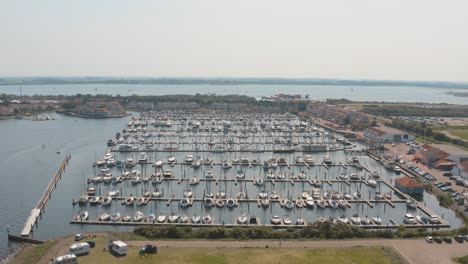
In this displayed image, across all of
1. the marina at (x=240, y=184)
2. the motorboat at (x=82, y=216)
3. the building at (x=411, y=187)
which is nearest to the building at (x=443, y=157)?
the marina at (x=240, y=184)

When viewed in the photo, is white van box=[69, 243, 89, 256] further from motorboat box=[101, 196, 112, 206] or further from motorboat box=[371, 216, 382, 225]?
motorboat box=[371, 216, 382, 225]

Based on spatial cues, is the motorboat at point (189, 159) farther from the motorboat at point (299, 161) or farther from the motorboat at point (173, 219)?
the motorboat at point (173, 219)

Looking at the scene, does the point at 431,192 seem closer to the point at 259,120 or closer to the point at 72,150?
the point at 72,150

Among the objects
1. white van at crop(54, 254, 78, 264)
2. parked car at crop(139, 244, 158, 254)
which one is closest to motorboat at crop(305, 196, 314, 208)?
parked car at crop(139, 244, 158, 254)

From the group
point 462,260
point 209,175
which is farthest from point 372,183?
point 462,260

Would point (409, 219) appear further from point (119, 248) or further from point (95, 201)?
point (95, 201)

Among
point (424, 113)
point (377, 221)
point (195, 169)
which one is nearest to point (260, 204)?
point (377, 221)
